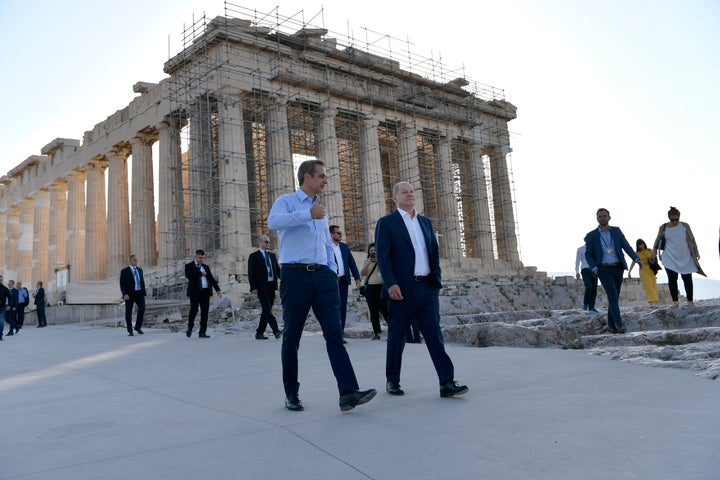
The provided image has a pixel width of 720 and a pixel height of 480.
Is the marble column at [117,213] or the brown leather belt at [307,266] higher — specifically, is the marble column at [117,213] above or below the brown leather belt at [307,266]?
above

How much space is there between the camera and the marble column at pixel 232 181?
1013 inches

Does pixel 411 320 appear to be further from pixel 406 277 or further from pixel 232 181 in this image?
pixel 232 181

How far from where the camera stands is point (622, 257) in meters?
8.90

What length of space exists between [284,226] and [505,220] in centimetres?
3582

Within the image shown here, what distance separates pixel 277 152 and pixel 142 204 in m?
7.70

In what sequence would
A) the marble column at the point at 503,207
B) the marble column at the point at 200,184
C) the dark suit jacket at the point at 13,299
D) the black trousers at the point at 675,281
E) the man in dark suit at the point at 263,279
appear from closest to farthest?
the black trousers at the point at 675,281, the man in dark suit at the point at 263,279, the dark suit jacket at the point at 13,299, the marble column at the point at 200,184, the marble column at the point at 503,207

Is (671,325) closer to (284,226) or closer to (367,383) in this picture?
(367,383)

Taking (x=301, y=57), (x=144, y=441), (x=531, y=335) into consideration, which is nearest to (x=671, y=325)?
(x=531, y=335)

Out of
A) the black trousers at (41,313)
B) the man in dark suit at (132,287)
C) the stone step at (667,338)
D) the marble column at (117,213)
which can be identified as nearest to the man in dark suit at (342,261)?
the stone step at (667,338)

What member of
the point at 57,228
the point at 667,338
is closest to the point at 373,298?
the point at 667,338

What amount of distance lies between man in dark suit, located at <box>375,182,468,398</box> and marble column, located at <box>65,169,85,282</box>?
3322 cm

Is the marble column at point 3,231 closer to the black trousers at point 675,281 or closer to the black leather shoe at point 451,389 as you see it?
the black trousers at point 675,281

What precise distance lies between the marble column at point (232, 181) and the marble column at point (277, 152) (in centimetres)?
151

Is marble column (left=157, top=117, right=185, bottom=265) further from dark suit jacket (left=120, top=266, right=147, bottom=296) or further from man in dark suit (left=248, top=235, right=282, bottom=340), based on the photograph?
man in dark suit (left=248, top=235, right=282, bottom=340)
